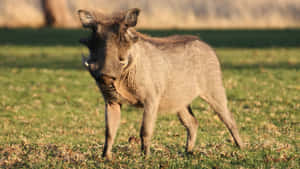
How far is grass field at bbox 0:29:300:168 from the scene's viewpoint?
604cm

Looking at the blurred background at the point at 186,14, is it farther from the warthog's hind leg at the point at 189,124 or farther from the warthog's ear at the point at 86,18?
the warthog's ear at the point at 86,18

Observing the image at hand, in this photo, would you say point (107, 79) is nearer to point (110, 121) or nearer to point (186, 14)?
point (110, 121)

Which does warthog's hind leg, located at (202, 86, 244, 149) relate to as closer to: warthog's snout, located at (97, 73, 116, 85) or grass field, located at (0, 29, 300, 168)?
grass field, located at (0, 29, 300, 168)

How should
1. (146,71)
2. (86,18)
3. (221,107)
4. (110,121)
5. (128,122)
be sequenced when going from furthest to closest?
(128,122) → (221,107) → (110,121) → (146,71) → (86,18)

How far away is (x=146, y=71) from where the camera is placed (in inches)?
229

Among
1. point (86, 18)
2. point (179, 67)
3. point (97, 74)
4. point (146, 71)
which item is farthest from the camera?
point (179, 67)

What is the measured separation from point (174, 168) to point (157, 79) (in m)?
1.08

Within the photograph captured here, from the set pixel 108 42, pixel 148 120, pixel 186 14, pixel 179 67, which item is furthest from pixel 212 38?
pixel 108 42

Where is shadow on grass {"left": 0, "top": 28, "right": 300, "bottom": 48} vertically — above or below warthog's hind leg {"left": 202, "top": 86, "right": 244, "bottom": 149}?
above

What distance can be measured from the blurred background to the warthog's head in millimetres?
26441

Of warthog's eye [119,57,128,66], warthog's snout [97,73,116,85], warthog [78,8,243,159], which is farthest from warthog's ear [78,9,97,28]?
warthog's snout [97,73,116,85]

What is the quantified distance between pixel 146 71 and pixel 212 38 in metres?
20.3

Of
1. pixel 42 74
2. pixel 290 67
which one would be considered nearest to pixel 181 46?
pixel 42 74

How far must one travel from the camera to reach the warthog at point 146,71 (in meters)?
5.11
